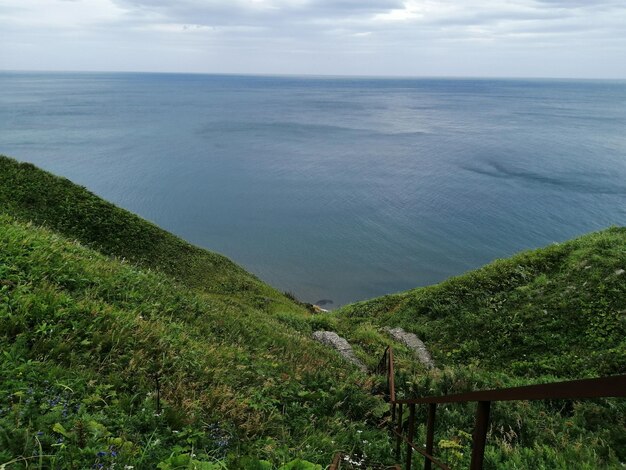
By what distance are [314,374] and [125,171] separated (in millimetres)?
86559

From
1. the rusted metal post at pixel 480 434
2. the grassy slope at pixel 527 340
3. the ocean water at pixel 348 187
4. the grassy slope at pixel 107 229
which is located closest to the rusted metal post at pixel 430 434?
the rusted metal post at pixel 480 434

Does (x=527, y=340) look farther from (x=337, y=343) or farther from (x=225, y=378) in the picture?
(x=225, y=378)

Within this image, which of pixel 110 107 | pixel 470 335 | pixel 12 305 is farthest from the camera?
pixel 110 107

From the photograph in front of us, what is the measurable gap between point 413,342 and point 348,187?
6348cm

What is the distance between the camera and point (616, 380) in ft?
5.79

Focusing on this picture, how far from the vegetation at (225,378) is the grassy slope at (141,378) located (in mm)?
26

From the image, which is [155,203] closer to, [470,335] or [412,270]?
[412,270]

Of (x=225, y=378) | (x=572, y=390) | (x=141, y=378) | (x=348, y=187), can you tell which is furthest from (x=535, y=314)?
(x=348, y=187)

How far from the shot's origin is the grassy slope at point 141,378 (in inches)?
174

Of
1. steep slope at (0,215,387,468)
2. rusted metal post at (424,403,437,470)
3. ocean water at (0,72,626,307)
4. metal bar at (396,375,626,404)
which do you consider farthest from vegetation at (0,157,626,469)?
ocean water at (0,72,626,307)

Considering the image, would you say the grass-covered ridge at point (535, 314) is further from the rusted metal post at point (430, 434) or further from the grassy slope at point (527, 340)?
the rusted metal post at point (430, 434)

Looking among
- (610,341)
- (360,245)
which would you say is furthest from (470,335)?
(360,245)

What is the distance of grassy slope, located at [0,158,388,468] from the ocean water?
35108mm

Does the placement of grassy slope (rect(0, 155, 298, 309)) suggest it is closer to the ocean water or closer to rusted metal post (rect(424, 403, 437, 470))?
the ocean water
